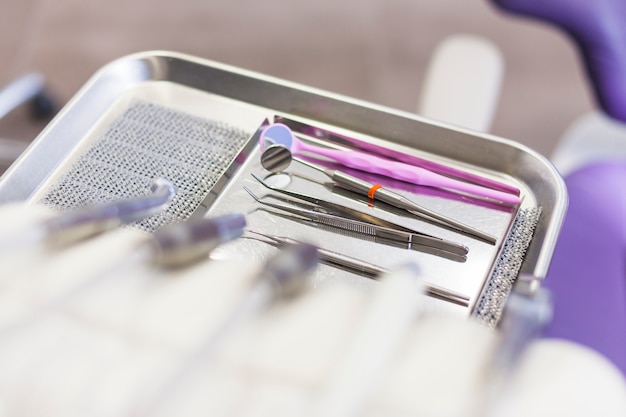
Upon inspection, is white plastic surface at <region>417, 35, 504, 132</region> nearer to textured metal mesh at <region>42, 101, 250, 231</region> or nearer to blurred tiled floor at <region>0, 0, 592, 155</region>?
textured metal mesh at <region>42, 101, 250, 231</region>

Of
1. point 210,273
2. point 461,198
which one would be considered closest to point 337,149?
point 461,198

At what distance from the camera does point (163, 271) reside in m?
0.41

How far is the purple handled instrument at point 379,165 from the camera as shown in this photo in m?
0.61

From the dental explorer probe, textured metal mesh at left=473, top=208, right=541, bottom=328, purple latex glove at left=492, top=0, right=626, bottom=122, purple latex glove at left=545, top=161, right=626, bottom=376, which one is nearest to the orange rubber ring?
the dental explorer probe

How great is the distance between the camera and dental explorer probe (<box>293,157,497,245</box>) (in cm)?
58

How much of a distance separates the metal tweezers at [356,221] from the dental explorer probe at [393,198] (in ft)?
0.06

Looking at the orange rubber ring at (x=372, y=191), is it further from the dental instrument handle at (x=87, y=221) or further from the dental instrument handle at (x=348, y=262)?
the dental instrument handle at (x=87, y=221)

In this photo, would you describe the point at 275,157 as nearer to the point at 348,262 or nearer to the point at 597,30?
the point at 348,262

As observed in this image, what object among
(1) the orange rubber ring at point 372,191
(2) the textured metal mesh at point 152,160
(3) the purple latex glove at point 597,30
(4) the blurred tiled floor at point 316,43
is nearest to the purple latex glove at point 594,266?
(3) the purple latex glove at point 597,30

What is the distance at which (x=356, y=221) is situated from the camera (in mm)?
583

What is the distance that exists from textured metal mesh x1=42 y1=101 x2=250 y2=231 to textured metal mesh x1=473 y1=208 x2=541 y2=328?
239 millimetres

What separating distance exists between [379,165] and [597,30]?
45 centimetres

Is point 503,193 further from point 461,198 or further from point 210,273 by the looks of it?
point 210,273

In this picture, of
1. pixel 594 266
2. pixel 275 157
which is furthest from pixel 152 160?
pixel 594 266
